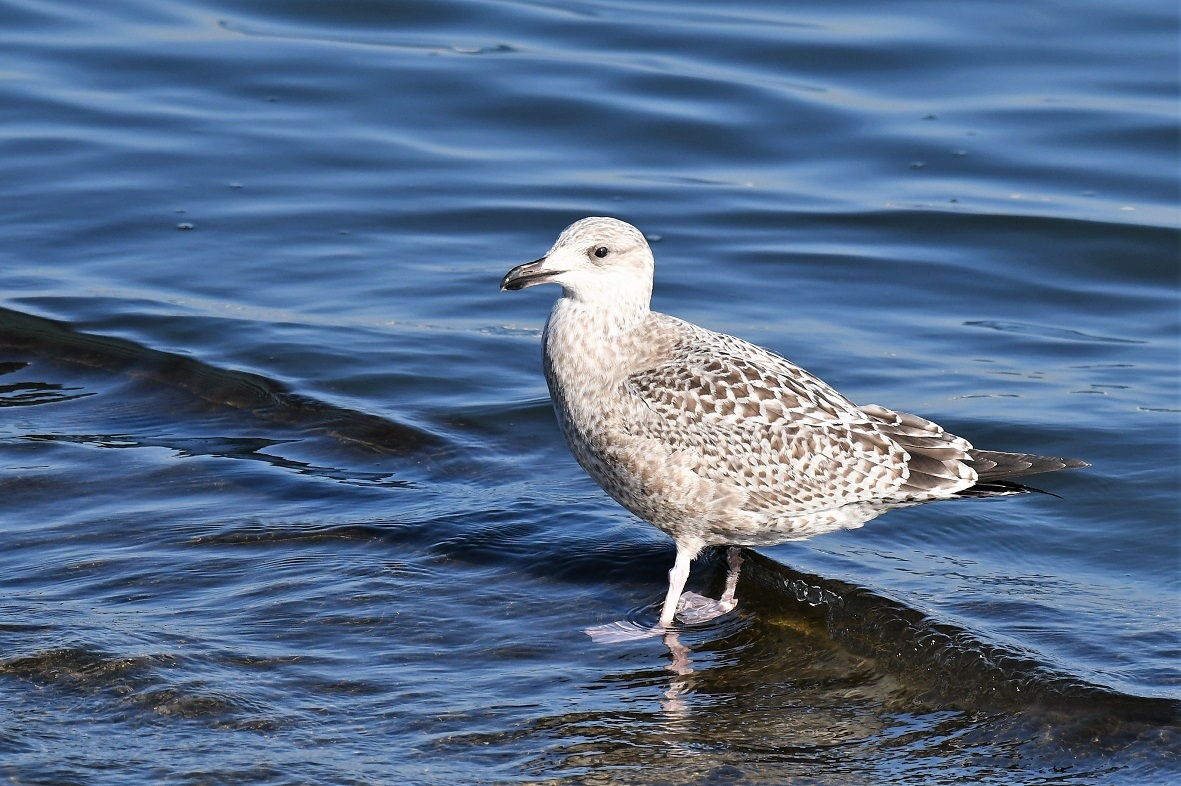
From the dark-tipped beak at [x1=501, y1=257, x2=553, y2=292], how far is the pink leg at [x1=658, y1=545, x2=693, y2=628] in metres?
1.32

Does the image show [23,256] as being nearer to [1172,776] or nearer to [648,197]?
[648,197]

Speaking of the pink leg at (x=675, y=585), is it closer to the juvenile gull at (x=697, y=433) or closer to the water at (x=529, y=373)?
the juvenile gull at (x=697, y=433)

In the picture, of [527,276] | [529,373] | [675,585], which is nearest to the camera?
[527,276]

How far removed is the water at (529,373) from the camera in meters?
5.85

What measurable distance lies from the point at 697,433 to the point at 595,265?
81 cm

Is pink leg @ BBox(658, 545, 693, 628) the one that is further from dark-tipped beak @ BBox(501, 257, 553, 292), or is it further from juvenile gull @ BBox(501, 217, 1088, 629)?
dark-tipped beak @ BBox(501, 257, 553, 292)

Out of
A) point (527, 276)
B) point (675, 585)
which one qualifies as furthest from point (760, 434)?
point (527, 276)

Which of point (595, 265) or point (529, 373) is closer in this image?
point (595, 265)

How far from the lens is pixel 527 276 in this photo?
6.54 meters

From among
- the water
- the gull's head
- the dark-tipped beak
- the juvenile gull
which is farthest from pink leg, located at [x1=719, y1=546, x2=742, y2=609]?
the dark-tipped beak

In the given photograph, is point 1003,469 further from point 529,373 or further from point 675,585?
point 529,373

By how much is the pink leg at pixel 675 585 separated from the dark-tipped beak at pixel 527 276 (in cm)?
132

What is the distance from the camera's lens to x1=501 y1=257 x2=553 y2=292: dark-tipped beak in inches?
256

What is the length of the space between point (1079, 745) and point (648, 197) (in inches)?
291
